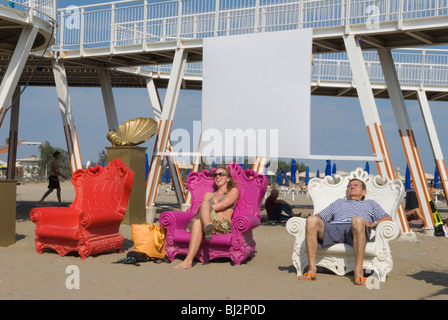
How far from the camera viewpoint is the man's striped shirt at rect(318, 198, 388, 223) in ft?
20.8

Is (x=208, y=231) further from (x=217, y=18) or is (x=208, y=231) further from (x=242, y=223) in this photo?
(x=217, y=18)

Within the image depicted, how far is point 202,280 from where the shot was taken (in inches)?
242

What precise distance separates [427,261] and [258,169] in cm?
558

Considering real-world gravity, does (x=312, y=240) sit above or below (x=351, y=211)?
below

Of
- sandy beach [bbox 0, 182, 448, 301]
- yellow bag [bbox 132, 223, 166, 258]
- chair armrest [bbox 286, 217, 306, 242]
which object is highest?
chair armrest [bbox 286, 217, 306, 242]

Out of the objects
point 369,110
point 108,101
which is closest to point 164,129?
point 108,101

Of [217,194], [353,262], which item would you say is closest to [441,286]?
[353,262]

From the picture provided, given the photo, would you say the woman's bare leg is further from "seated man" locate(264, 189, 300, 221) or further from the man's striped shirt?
"seated man" locate(264, 189, 300, 221)

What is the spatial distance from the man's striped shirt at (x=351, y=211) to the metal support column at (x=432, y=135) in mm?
11679

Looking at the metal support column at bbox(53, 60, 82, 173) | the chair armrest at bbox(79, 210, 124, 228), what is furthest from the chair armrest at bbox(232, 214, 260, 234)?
the metal support column at bbox(53, 60, 82, 173)

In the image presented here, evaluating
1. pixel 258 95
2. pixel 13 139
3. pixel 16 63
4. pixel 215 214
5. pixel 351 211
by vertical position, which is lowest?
pixel 215 214

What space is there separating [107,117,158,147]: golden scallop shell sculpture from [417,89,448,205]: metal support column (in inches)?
366

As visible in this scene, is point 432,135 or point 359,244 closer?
point 359,244

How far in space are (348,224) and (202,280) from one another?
1674 mm
